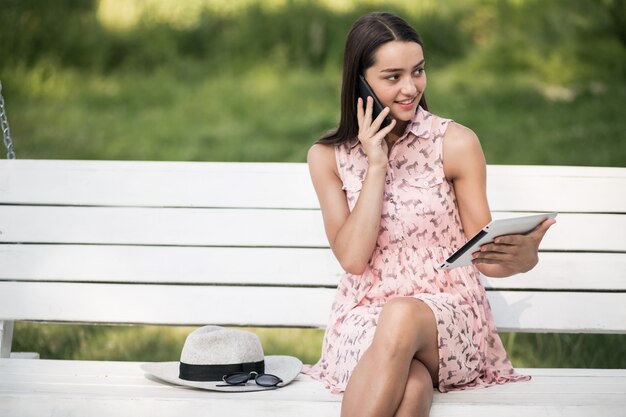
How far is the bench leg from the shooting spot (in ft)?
12.5

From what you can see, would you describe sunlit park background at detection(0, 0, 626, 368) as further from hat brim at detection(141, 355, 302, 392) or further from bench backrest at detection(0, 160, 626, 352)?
hat brim at detection(141, 355, 302, 392)

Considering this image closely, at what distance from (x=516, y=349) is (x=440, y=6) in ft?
13.6

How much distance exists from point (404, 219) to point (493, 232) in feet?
1.60

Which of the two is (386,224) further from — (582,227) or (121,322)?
(121,322)

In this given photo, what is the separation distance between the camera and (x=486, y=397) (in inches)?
119

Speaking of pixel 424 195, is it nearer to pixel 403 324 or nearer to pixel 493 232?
pixel 493 232

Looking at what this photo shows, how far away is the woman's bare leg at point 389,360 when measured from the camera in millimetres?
2809

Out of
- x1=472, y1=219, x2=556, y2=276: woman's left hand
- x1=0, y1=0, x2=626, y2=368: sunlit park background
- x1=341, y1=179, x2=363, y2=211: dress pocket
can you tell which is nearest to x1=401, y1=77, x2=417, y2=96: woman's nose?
x1=341, y1=179, x2=363, y2=211: dress pocket

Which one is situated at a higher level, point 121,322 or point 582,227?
point 582,227

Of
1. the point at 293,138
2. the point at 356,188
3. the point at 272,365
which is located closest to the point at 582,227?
the point at 356,188

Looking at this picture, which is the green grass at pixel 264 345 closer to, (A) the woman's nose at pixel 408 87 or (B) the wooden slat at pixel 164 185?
(B) the wooden slat at pixel 164 185

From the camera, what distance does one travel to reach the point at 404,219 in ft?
11.2

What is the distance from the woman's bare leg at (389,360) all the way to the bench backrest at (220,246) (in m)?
0.88

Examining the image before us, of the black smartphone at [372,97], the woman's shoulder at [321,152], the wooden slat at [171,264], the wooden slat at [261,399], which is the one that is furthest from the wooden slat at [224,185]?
the wooden slat at [261,399]
